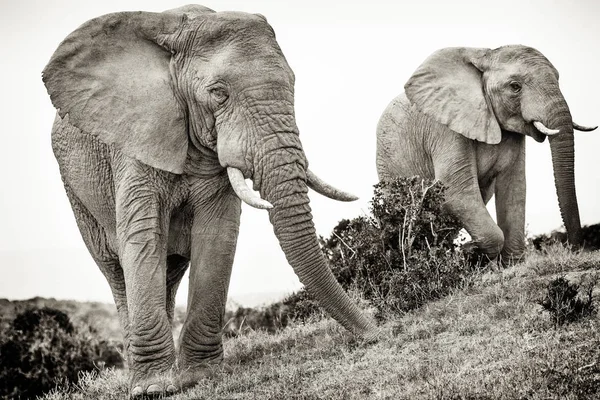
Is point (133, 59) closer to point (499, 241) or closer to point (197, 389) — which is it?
point (197, 389)

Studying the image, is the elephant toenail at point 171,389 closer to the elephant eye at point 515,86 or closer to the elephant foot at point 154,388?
the elephant foot at point 154,388

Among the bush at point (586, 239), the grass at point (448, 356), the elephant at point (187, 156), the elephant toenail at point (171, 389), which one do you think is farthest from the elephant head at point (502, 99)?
the elephant toenail at point (171, 389)

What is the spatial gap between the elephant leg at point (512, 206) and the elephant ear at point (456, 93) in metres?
0.75

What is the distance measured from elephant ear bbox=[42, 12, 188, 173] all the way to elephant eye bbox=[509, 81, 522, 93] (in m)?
6.07

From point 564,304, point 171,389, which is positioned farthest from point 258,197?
point 564,304

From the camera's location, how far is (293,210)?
9961 mm

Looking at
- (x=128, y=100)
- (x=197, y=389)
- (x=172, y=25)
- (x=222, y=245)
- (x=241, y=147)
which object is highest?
Answer: (x=172, y=25)

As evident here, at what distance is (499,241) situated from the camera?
48.5ft

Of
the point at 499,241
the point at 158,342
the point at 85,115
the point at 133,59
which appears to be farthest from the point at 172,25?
the point at 499,241

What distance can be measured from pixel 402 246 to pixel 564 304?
3840 mm

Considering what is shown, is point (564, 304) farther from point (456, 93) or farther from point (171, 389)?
point (456, 93)

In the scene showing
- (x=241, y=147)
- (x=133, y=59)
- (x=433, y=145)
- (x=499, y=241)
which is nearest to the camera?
(x=241, y=147)

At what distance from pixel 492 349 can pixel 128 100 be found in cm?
416

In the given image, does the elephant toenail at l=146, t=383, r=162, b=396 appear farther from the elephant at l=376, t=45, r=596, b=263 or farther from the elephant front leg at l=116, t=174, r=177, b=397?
the elephant at l=376, t=45, r=596, b=263
